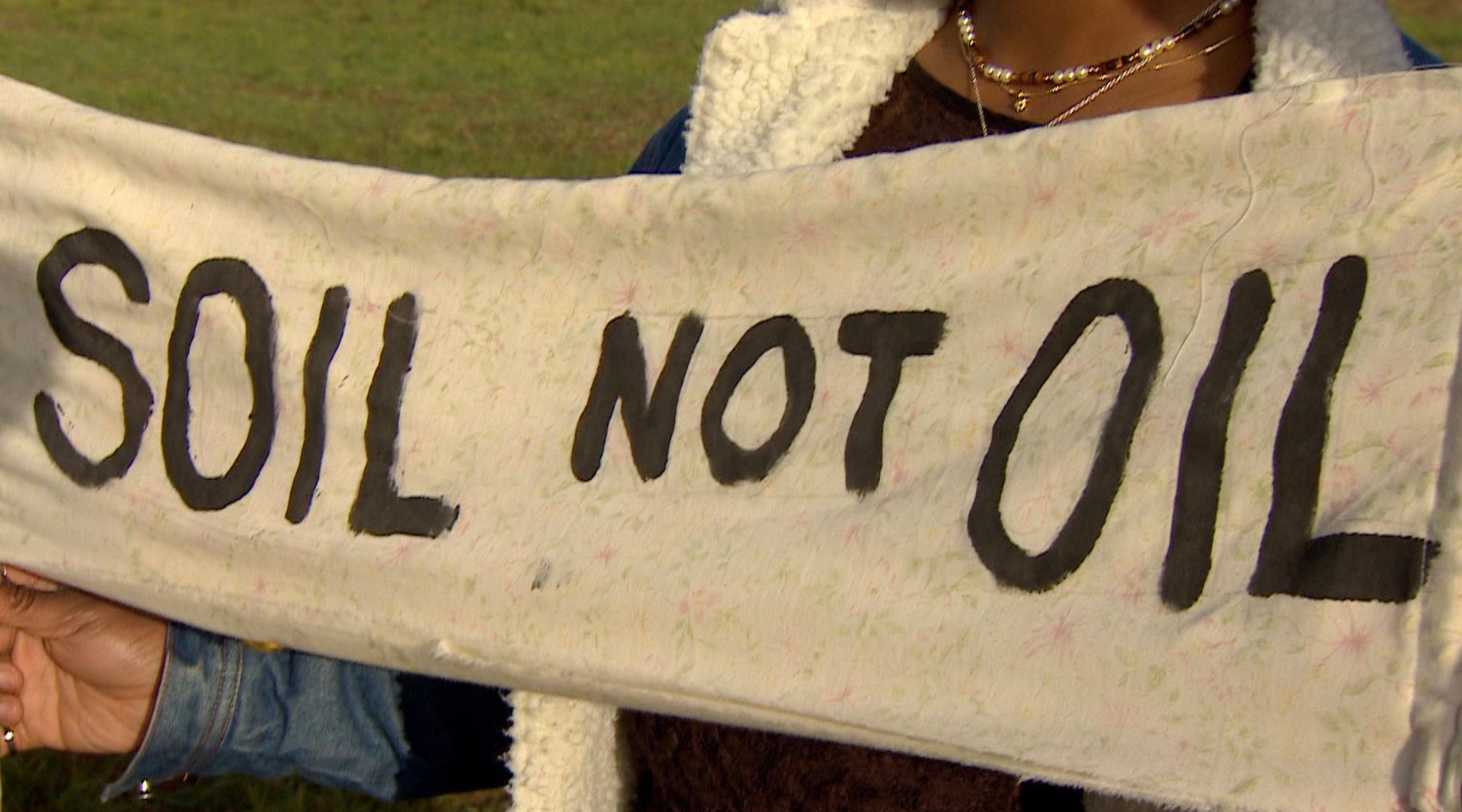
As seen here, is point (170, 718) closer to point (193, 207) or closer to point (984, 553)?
point (193, 207)

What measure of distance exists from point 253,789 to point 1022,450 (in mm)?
1813

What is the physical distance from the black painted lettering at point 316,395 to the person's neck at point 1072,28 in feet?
2.05

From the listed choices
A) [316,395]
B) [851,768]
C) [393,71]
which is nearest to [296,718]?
[316,395]

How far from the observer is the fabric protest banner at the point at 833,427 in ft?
3.23

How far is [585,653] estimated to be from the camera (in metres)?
1.21

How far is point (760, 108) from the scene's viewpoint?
1347 mm

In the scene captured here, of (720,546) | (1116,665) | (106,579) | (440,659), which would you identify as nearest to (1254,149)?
(1116,665)

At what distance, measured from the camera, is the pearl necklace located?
1200mm

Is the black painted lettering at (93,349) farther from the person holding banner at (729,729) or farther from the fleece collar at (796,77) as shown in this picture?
the fleece collar at (796,77)

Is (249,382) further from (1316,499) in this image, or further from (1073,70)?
(1316,499)

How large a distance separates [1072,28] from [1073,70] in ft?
0.11

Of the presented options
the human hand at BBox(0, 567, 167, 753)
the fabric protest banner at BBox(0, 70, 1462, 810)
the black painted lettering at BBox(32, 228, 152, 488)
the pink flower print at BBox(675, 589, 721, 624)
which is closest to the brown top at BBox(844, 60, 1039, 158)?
the fabric protest banner at BBox(0, 70, 1462, 810)

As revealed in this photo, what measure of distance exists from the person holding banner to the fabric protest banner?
0.07 meters

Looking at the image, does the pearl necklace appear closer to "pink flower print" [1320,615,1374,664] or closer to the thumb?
"pink flower print" [1320,615,1374,664]
